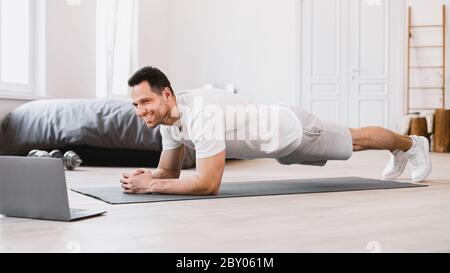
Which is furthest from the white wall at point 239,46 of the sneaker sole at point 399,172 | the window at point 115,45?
the sneaker sole at point 399,172

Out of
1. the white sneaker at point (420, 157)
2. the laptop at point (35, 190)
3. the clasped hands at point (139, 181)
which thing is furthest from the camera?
the white sneaker at point (420, 157)

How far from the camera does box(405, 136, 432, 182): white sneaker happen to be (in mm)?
3174

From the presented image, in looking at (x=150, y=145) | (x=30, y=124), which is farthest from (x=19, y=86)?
(x=150, y=145)

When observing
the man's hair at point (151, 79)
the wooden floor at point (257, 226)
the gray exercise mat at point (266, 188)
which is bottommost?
the gray exercise mat at point (266, 188)

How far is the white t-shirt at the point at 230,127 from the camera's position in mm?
2352

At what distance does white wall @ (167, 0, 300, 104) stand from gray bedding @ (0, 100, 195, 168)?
3681 millimetres

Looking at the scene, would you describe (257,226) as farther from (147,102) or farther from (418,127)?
(418,127)

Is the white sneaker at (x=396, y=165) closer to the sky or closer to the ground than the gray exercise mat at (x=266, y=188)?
closer to the sky

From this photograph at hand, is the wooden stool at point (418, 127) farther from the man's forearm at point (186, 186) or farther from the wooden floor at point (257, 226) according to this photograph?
the man's forearm at point (186, 186)

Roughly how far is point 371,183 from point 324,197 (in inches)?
26.9

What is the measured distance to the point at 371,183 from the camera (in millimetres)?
3201

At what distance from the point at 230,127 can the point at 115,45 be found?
4653mm

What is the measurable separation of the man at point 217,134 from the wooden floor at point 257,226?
189 millimetres

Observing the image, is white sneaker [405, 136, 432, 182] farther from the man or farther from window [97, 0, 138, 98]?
window [97, 0, 138, 98]
